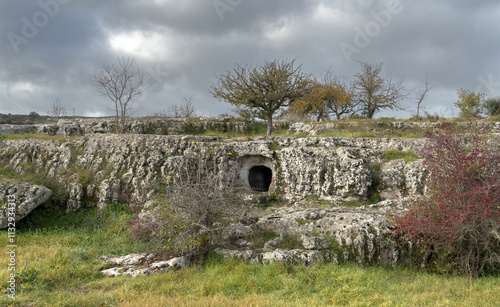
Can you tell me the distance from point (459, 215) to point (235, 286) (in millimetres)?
6209

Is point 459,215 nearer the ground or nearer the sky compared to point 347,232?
nearer the sky

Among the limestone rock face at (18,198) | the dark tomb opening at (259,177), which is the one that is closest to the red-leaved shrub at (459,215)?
the dark tomb opening at (259,177)

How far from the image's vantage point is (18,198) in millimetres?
11906

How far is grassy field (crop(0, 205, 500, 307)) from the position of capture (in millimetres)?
6254

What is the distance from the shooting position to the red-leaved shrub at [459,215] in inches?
302

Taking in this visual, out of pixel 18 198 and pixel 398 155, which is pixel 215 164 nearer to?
pixel 18 198

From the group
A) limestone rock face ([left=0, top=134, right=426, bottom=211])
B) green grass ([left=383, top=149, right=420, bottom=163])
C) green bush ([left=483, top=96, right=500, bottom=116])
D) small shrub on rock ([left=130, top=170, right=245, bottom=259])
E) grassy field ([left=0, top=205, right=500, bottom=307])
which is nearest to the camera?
grassy field ([left=0, top=205, right=500, bottom=307])

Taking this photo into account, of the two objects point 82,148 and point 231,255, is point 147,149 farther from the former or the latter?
point 231,255

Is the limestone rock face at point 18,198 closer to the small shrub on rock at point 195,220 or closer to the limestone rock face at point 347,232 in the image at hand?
the small shrub on rock at point 195,220

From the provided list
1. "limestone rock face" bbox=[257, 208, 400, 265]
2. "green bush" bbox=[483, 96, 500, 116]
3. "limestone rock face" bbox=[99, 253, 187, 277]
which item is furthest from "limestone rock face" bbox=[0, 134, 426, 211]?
"green bush" bbox=[483, 96, 500, 116]

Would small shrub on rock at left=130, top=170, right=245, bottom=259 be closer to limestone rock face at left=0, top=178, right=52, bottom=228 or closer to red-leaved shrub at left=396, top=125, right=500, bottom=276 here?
red-leaved shrub at left=396, top=125, right=500, bottom=276

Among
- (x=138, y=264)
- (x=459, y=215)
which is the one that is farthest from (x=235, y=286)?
(x=459, y=215)

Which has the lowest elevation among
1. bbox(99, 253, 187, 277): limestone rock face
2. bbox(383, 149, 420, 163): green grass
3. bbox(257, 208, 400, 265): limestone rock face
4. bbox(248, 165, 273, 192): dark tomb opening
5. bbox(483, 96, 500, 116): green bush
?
bbox(99, 253, 187, 277): limestone rock face

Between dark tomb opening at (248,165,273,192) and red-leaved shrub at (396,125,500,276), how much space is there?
7937 millimetres
